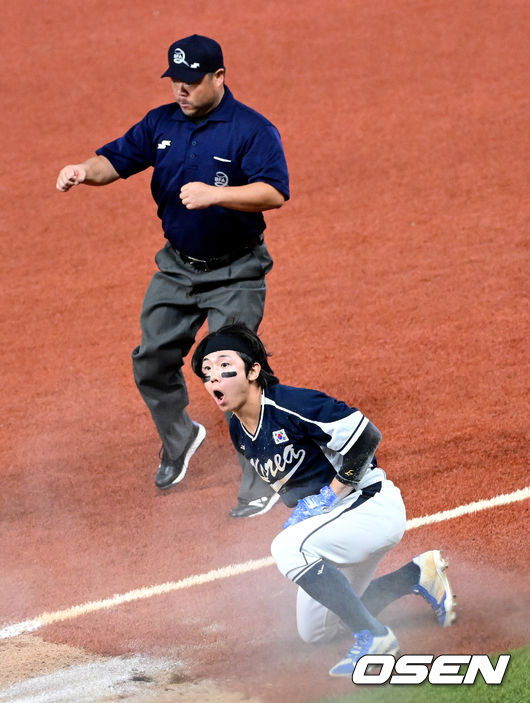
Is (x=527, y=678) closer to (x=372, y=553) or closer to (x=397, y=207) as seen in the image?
(x=372, y=553)

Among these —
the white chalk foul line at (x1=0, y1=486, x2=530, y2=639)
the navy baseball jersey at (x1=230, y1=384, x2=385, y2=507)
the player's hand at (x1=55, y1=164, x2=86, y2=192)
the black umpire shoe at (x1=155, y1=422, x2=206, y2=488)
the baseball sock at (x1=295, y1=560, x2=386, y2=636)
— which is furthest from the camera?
the black umpire shoe at (x1=155, y1=422, x2=206, y2=488)

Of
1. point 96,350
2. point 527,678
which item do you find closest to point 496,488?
point 527,678

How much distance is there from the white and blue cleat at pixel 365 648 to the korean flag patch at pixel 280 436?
0.75 m

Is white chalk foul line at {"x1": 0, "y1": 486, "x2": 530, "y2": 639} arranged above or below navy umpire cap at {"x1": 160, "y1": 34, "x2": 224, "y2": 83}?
below

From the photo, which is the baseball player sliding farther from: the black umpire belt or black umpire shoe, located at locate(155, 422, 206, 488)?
black umpire shoe, located at locate(155, 422, 206, 488)

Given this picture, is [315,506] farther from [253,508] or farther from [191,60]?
[191,60]

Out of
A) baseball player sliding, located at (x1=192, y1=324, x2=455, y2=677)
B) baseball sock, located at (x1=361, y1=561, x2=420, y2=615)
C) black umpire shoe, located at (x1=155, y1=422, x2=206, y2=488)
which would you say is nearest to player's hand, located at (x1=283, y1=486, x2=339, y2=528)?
baseball player sliding, located at (x1=192, y1=324, x2=455, y2=677)

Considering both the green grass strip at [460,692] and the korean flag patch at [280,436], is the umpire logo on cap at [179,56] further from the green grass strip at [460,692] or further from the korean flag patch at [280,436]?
the green grass strip at [460,692]

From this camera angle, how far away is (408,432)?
5883mm

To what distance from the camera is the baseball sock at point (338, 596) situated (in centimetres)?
376

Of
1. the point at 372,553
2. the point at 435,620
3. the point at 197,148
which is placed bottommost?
the point at 435,620

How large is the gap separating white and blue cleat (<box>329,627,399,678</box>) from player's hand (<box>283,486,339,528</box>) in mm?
461

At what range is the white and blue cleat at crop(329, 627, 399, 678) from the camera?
3.76 meters

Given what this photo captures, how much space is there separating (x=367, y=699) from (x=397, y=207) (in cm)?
631
